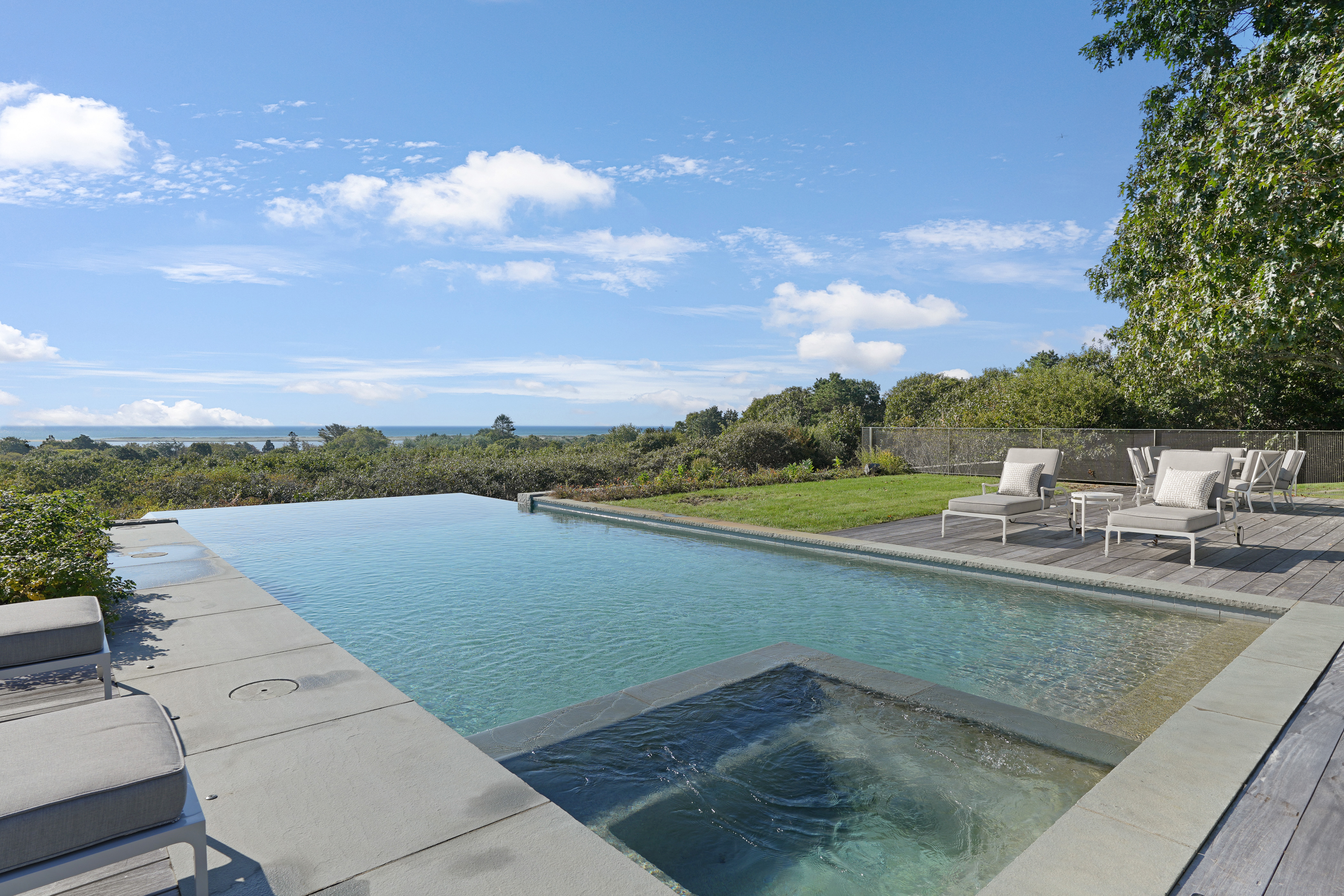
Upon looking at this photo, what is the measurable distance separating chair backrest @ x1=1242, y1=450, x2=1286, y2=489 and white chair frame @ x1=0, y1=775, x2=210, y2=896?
39.6 ft

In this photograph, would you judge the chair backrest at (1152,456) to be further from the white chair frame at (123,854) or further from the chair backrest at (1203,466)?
the white chair frame at (123,854)

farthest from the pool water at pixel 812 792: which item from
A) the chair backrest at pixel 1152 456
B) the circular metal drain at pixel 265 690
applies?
the chair backrest at pixel 1152 456

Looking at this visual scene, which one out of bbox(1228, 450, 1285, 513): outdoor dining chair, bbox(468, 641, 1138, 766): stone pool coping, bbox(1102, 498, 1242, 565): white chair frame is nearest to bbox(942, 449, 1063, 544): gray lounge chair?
bbox(1102, 498, 1242, 565): white chair frame

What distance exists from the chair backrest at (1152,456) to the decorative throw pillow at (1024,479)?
3718 mm

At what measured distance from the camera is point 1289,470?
381 inches

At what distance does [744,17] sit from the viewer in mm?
12219

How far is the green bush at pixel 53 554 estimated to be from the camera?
3.83 metres

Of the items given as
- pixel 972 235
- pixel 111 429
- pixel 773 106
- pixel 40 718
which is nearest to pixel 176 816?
pixel 40 718

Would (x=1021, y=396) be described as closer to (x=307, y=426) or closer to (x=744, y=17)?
(x=744, y=17)

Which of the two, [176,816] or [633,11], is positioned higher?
[633,11]

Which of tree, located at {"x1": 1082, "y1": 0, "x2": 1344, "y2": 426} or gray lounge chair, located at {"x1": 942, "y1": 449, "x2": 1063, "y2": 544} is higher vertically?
tree, located at {"x1": 1082, "y1": 0, "x2": 1344, "y2": 426}

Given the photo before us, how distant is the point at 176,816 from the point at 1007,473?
890 centimetres

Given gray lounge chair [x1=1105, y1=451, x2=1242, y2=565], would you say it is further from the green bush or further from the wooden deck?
the green bush

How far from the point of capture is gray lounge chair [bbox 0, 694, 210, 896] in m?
1.42
